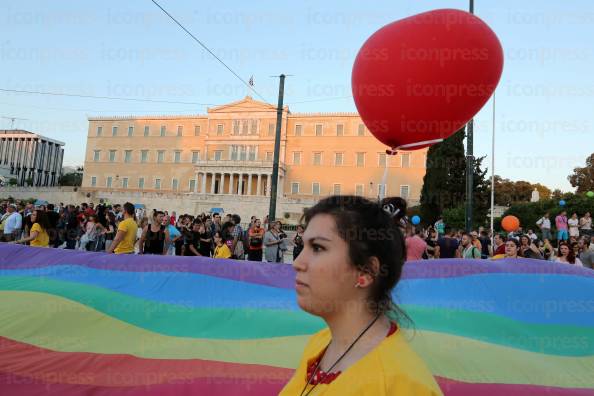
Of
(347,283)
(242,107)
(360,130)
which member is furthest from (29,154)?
(347,283)

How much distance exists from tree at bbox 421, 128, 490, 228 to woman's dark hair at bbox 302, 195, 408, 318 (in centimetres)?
2982

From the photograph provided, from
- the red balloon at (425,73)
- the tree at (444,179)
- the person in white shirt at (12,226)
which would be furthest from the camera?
the tree at (444,179)

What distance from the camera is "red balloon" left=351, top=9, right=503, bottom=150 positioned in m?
3.08

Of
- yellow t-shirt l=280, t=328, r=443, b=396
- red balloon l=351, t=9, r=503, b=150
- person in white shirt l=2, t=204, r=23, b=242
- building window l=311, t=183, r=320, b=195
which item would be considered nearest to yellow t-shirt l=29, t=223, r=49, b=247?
person in white shirt l=2, t=204, r=23, b=242

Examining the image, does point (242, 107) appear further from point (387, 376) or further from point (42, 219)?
point (387, 376)

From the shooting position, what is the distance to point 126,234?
6.61m

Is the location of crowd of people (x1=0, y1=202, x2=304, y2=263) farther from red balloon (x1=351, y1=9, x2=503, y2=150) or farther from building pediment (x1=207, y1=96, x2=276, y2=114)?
building pediment (x1=207, y1=96, x2=276, y2=114)

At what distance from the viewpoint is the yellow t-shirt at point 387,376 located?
105cm

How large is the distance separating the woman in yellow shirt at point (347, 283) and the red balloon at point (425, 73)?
2.00 meters

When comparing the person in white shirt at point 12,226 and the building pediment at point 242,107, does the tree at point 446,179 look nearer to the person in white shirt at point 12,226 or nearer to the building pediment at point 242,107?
the person in white shirt at point 12,226

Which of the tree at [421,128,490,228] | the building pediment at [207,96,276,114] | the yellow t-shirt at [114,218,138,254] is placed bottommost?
the yellow t-shirt at [114,218,138,254]

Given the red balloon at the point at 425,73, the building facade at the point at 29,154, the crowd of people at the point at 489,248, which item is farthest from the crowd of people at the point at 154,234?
the building facade at the point at 29,154

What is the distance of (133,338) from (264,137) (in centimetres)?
5763

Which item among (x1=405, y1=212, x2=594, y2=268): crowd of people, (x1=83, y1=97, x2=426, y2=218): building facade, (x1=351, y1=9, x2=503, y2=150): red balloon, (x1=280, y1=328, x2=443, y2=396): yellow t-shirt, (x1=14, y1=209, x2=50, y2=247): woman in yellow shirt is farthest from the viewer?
(x1=83, y1=97, x2=426, y2=218): building facade
